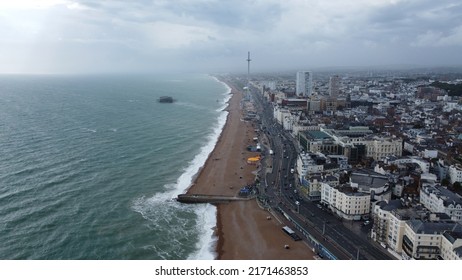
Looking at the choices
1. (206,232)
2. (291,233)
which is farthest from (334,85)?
(206,232)

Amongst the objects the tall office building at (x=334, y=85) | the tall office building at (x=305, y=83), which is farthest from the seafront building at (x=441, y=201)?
the tall office building at (x=305, y=83)

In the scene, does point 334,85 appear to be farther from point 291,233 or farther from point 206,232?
point 206,232

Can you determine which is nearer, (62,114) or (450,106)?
(62,114)

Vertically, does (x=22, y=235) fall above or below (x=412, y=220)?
below

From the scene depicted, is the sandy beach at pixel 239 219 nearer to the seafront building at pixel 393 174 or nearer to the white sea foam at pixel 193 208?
the white sea foam at pixel 193 208

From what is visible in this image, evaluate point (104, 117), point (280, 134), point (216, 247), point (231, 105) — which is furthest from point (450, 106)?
point (216, 247)

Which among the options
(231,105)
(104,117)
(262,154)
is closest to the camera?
(262,154)

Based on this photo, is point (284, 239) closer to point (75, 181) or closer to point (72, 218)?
point (72, 218)

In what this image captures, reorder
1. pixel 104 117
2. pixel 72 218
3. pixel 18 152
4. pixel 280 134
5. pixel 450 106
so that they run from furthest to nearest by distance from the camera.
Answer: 1. pixel 450 106
2. pixel 104 117
3. pixel 280 134
4. pixel 18 152
5. pixel 72 218
